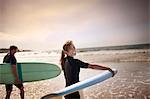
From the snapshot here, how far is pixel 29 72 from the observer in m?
3.36

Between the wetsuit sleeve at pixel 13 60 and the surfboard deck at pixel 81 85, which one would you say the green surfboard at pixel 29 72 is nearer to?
the wetsuit sleeve at pixel 13 60

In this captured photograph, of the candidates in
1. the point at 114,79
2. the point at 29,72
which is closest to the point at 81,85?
the point at 114,79

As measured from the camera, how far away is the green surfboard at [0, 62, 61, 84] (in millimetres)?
3277

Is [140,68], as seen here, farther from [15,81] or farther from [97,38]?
[15,81]

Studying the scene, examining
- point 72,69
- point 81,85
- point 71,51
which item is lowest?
point 81,85

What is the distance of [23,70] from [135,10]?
1.40m

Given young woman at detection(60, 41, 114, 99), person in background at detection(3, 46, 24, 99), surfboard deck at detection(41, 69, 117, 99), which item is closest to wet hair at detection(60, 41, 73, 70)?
young woman at detection(60, 41, 114, 99)

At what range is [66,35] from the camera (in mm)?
3322

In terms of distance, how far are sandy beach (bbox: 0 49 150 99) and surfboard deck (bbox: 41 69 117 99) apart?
90mm

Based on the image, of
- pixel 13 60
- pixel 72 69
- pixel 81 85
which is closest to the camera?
pixel 81 85

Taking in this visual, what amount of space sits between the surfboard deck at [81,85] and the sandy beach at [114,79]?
0.09 m

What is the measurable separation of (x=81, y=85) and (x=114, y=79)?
1.38ft

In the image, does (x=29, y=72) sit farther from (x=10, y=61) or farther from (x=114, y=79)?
(x=114, y=79)

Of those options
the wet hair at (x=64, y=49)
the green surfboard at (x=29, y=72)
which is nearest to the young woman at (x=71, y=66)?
the wet hair at (x=64, y=49)
